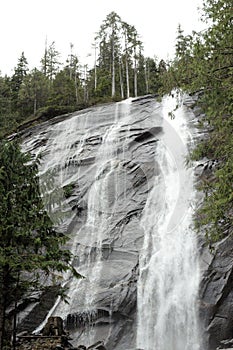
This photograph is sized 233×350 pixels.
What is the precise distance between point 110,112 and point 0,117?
426 inches

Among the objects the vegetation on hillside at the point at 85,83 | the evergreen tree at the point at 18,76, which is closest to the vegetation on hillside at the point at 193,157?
the vegetation on hillside at the point at 85,83

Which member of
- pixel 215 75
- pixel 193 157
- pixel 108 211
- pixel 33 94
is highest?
pixel 33 94

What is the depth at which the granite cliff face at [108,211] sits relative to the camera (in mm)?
14008

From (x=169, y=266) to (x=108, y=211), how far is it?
4031 mm

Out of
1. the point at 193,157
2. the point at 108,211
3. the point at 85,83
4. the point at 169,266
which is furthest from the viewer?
the point at 85,83

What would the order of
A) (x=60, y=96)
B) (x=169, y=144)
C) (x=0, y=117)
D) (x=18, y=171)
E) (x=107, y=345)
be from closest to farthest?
1. (x=18, y=171)
2. (x=107, y=345)
3. (x=169, y=144)
4. (x=0, y=117)
5. (x=60, y=96)

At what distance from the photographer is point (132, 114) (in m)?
24.6

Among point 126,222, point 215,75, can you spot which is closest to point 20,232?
point 215,75

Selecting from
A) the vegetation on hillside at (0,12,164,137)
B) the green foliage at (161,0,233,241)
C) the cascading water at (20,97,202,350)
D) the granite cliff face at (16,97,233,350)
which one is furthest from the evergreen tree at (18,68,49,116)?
the green foliage at (161,0,233,241)

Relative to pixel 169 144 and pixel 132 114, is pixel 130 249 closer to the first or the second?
pixel 169 144

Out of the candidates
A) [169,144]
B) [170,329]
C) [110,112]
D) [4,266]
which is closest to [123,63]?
[110,112]

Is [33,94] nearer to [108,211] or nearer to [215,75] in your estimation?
[108,211]

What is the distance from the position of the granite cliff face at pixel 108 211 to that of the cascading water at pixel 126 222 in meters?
0.04

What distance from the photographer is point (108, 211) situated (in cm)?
1841
